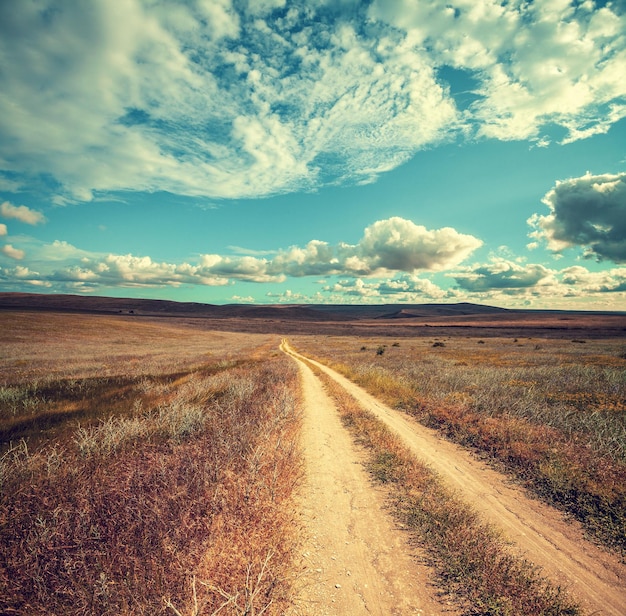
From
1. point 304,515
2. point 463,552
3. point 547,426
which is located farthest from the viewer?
point 547,426

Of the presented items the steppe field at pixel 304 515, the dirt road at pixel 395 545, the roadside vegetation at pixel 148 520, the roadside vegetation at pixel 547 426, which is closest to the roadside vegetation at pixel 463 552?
the steppe field at pixel 304 515

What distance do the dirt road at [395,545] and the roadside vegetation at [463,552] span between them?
29 centimetres

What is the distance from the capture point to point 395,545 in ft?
15.7

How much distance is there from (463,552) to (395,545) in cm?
100

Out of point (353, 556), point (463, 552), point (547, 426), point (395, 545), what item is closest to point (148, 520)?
point (353, 556)

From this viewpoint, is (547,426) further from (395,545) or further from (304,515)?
(304,515)

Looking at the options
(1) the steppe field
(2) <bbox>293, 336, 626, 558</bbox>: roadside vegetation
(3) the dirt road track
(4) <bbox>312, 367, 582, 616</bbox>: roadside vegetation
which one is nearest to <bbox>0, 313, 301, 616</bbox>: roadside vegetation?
(1) the steppe field

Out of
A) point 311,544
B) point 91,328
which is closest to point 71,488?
point 311,544

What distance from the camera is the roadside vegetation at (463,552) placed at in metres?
3.71

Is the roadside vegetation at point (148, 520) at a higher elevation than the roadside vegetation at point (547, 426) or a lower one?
higher

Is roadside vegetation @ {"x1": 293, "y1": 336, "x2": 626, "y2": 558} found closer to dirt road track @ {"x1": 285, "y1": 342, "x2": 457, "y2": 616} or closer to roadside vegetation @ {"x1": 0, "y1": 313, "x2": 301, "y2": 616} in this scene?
dirt road track @ {"x1": 285, "y1": 342, "x2": 457, "y2": 616}

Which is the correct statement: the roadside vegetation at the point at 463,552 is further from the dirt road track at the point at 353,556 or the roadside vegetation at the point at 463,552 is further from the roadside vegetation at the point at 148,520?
the roadside vegetation at the point at 148,520

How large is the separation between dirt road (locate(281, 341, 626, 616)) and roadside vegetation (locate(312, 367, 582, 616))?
286 millimetres

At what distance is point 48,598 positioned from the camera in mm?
2998
